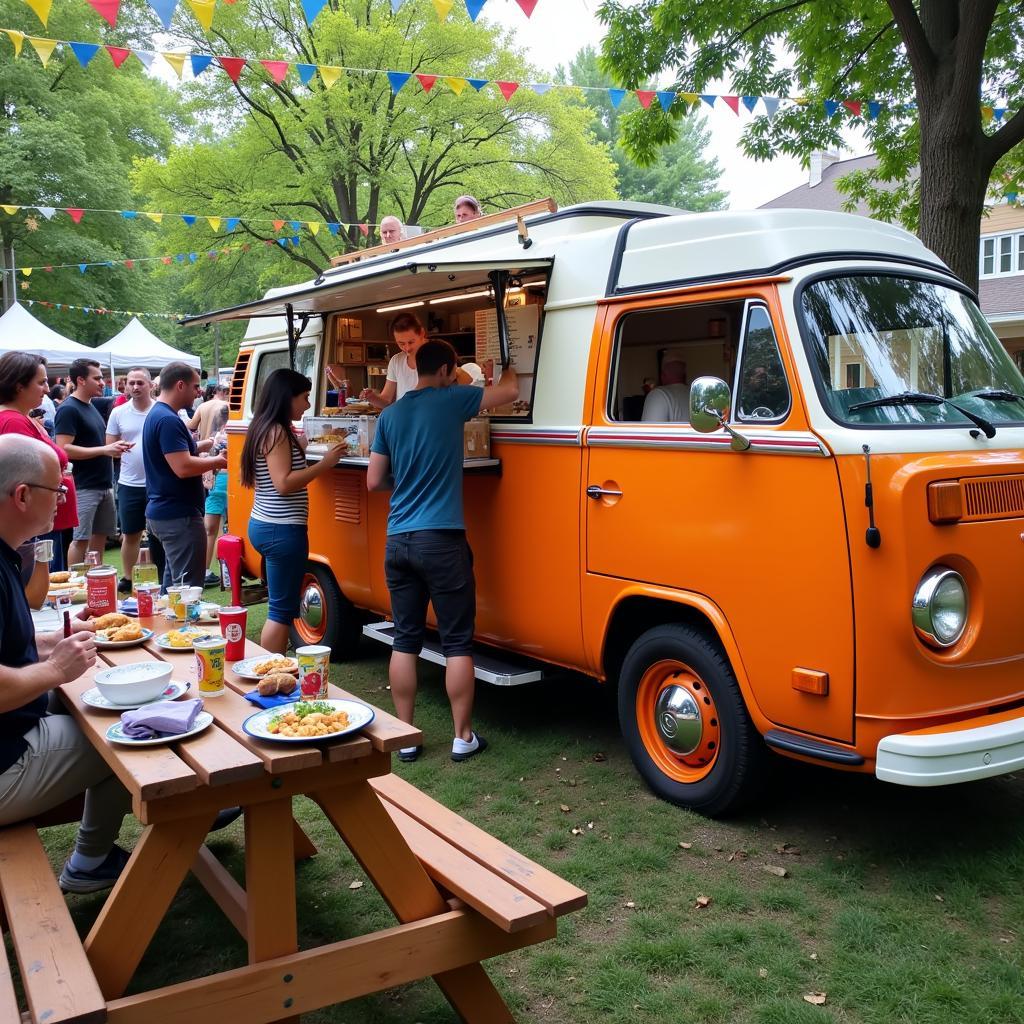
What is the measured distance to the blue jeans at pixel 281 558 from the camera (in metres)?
5.73

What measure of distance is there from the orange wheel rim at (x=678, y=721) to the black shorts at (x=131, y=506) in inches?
240

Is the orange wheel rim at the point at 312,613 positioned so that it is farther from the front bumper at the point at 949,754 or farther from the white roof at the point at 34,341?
the white roof at the point at 34,341

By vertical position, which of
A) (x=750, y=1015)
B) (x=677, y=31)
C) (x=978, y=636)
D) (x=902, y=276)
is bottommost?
(x=750, y=1015)

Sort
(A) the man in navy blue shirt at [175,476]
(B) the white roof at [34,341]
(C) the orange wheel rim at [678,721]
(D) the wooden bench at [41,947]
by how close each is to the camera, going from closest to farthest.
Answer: (D) the wooden bench at [41,947]
(C) the orange wheel rim at [678,721]
(A) the man in navy blue shirt at [175,476]
(B) the white roof at [34,341]

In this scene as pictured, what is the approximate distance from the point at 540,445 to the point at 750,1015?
116 inches

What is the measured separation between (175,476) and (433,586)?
2.57 metres

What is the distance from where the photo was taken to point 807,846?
4059mm

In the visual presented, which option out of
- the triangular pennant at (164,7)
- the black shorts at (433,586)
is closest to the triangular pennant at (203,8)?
the triangular pennant at (164,7)

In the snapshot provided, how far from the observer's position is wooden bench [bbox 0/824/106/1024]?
214cm

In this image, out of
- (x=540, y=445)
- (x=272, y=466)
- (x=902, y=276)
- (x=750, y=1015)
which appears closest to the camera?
(x=750, y=1015)

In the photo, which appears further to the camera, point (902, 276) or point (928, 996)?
point (902, 276)

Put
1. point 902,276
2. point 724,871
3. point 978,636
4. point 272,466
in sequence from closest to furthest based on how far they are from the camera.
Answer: point 978,636 < point 724,871 < point 902,276 < point 272,466

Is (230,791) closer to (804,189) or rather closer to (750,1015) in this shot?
(750,1015)

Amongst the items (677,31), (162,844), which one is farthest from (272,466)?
(677,31)
